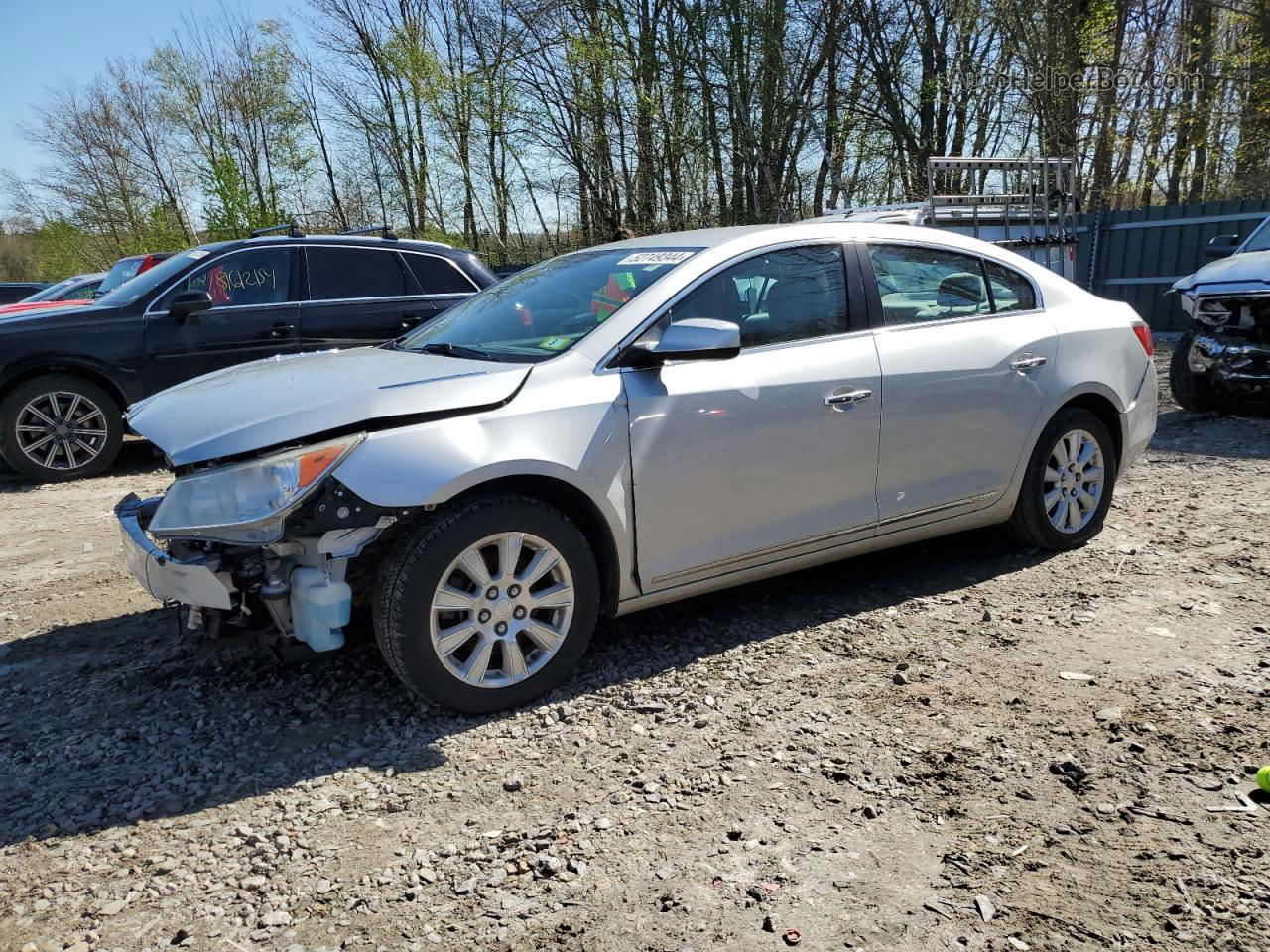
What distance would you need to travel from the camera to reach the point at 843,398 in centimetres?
390

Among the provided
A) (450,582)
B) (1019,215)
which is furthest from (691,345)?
(1019,215)

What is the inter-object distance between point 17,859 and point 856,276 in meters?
3.58

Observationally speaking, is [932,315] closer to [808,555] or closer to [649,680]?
[808,555]

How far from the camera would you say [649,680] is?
3602mm

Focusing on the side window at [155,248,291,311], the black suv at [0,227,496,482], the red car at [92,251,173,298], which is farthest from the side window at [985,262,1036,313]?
the red car at [92,251,173,298]

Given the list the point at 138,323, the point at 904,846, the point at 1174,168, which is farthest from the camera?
the point at 1174,168

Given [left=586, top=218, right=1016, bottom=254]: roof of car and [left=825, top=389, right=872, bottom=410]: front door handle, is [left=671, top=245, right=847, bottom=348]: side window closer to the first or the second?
[left=586, top=218, right=1016, bottom=254]: roof of car

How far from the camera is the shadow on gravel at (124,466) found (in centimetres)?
757

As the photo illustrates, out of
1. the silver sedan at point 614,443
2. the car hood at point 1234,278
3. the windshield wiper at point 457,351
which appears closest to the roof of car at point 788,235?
the silver sedan at point 614,443

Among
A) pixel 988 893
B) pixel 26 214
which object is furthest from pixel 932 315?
pixel 26 214

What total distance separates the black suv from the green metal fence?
38.4 ft

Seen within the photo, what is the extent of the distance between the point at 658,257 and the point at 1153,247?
47.6 ft

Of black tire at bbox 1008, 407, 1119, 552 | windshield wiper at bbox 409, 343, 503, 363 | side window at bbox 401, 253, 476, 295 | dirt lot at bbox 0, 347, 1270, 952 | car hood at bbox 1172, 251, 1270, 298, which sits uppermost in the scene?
side window at bbox 401, 253, 476, 295

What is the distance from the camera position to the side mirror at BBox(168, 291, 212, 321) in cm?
773
